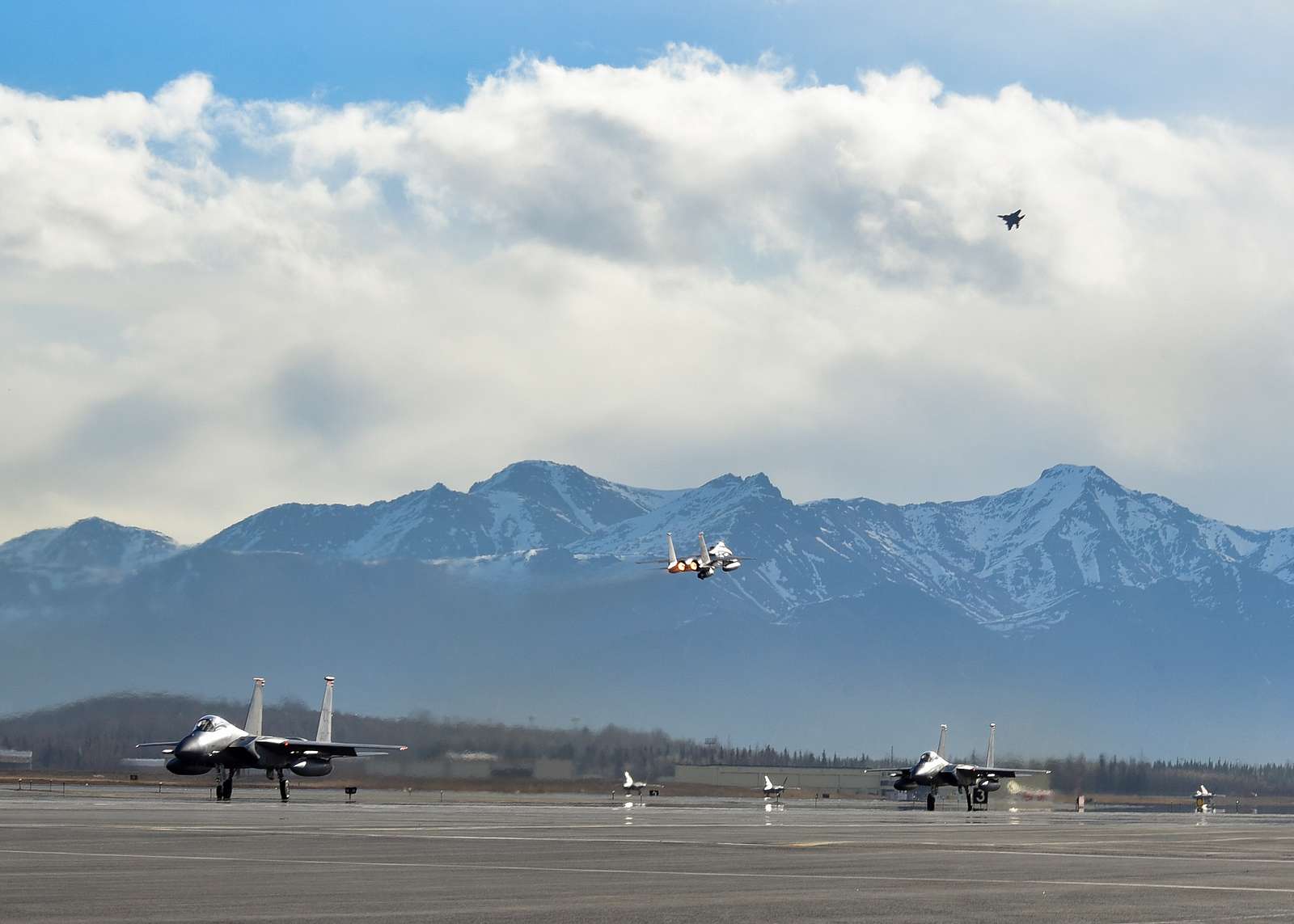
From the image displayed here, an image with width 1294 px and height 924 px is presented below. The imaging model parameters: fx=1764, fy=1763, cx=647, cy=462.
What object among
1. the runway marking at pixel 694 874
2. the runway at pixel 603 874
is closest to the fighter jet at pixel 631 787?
the runway at pixel 603 874

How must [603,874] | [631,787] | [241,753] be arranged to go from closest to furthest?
[603,874]
[241,753]
[631,787]

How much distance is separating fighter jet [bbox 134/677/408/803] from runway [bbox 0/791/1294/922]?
3184 cm

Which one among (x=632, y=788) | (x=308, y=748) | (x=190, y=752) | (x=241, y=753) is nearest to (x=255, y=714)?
(x=308, y=748)

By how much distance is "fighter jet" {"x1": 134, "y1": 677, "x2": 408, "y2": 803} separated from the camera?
8700 centimetres

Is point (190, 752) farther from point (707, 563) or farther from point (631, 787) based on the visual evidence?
point (631, 787)

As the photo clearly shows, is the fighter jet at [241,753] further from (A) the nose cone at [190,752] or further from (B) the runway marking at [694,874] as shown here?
(B) the runway marking at [694,874]

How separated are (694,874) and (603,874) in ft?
5.54

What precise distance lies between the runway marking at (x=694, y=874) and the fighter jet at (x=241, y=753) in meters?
Result: 54.4

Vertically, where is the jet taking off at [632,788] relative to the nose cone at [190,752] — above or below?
below

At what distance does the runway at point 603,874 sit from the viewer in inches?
899

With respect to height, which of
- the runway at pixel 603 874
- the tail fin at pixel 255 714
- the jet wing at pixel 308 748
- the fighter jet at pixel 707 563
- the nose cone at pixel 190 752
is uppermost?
the fighter jet at pixel 707 563

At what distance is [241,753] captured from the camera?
90188 mm

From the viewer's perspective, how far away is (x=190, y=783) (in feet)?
505

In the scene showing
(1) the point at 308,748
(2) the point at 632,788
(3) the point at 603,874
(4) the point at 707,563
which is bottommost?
(3) the point at 603,874
